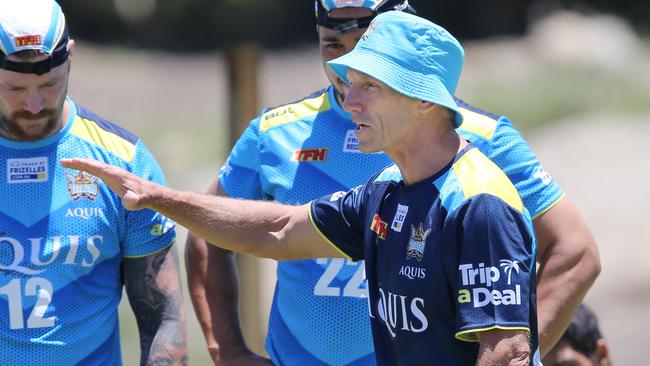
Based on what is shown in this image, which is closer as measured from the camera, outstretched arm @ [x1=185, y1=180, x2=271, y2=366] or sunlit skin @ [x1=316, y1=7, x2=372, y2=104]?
sunlit skin @ [x1=316, y1=7, x2=372, y2=104]

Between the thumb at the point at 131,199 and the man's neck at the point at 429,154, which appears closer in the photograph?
the man's neck at the point at 429,154

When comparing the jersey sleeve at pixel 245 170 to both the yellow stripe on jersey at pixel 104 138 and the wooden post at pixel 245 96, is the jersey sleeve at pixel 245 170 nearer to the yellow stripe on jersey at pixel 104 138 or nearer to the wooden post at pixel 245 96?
the yellow stripe on jersey at pixel 104 138

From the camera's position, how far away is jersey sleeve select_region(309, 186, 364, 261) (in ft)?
13.9

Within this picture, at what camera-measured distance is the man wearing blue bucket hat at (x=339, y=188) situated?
485 cm

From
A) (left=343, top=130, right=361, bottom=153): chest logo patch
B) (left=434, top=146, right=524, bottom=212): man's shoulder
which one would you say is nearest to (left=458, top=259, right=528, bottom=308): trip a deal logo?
(left=434, top=146, right=524, bottom=212): man's shoulder

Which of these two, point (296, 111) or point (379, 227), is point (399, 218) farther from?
point (296, 111)

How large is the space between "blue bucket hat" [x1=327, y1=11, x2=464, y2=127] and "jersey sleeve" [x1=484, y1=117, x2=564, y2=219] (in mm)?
968

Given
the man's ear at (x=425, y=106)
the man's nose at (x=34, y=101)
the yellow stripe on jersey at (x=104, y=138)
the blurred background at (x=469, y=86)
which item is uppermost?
the man's ear at (x=425, y=106)

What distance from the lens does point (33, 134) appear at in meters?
4.87

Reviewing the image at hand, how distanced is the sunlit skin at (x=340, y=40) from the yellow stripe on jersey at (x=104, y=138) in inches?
33.1

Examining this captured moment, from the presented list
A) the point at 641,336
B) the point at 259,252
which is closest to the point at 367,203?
the point at 259,252

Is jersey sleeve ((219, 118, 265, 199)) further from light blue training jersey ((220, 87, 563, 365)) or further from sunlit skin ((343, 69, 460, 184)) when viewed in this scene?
sunlit skin ((343, 69, 460, 184))

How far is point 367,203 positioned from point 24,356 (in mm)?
1581

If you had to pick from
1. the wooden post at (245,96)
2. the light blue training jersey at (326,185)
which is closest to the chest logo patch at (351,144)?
→ the light blue training jersey at (326,185)
